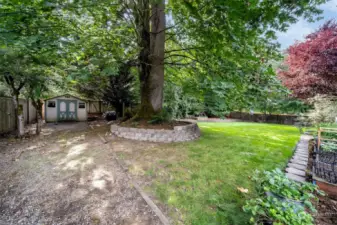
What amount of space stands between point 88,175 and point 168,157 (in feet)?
5.97

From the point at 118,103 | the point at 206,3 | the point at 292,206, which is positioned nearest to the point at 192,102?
the point at 118,103

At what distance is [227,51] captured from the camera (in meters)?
4.71

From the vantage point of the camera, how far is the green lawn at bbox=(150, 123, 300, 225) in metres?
2.15

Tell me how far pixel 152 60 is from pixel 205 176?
16.4 ft

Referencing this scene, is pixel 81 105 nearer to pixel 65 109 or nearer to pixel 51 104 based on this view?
pixel 65 109

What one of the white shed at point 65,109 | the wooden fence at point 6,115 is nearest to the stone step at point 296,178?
the wooden fence at point 6,115

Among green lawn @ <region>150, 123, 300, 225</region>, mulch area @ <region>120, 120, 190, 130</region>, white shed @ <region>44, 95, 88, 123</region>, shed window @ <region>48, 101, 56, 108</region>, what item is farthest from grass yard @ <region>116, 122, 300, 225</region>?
shed window @ <region>48, 101, 56, 108</region>

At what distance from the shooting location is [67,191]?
102 inches

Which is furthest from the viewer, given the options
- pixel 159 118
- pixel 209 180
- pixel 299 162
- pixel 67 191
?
pixel 159 118

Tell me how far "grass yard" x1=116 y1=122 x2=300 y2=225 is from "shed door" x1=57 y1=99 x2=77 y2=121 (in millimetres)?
9858

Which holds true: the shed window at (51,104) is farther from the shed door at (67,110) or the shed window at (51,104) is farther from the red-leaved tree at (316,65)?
the red-leaved tree at (316,65)

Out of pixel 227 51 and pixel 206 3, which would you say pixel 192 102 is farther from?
pixel 206 3

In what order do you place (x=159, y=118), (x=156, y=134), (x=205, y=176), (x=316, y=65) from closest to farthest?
(x=205, y=176), (x=156, y=134), (x=159, y=118), (x=316, y=65)

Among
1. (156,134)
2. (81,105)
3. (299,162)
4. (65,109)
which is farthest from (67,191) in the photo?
(81,105)
